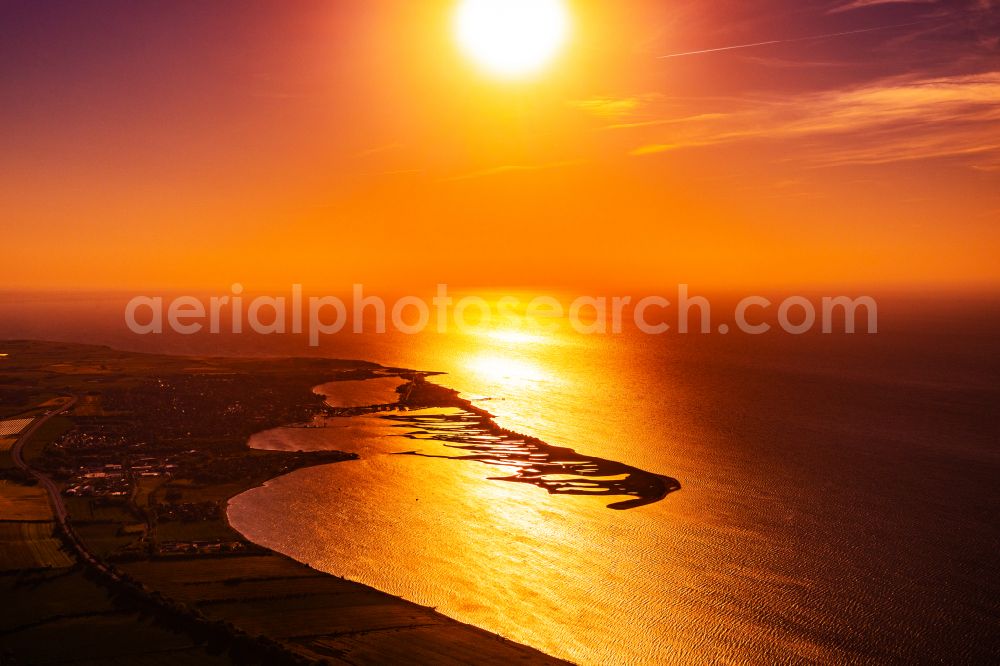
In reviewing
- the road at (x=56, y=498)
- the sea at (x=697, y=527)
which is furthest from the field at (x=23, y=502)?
the sea at (x=697, y=527)

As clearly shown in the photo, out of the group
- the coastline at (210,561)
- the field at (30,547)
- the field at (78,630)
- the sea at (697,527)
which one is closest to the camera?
the field at (78,630)

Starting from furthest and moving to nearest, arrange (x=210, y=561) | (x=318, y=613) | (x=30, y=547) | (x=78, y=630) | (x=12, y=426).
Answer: (x=12, y=426)
(x=30, y=547)
(x=210, y=561)
(x=318, y=613)
(x=78, y=630)

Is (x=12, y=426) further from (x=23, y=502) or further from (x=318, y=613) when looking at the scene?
(x=318, y=613)

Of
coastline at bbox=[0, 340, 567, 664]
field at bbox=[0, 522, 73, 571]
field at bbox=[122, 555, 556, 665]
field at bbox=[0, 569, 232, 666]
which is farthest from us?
field at bbox=[0, 522, 73, 571]

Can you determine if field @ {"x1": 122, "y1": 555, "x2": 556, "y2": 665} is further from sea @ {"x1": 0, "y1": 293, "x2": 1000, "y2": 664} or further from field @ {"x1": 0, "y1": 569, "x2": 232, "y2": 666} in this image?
field @ {"x1": 0, "y1": 569, "x2": 232, "y2": 666}

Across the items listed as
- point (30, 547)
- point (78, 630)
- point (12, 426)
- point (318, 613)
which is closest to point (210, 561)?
point (78, 630)

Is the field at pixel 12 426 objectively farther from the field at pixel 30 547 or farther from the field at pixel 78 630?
the field at pixel 78 630

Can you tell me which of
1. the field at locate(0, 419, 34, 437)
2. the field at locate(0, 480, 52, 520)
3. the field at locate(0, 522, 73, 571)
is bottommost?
the field at locate(0, 522, 73, 571)

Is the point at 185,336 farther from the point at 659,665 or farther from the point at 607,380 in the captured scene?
the point at 659,665

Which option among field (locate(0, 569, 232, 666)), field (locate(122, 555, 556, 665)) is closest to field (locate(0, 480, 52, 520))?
field (locate(0, 569, 232, 666))
